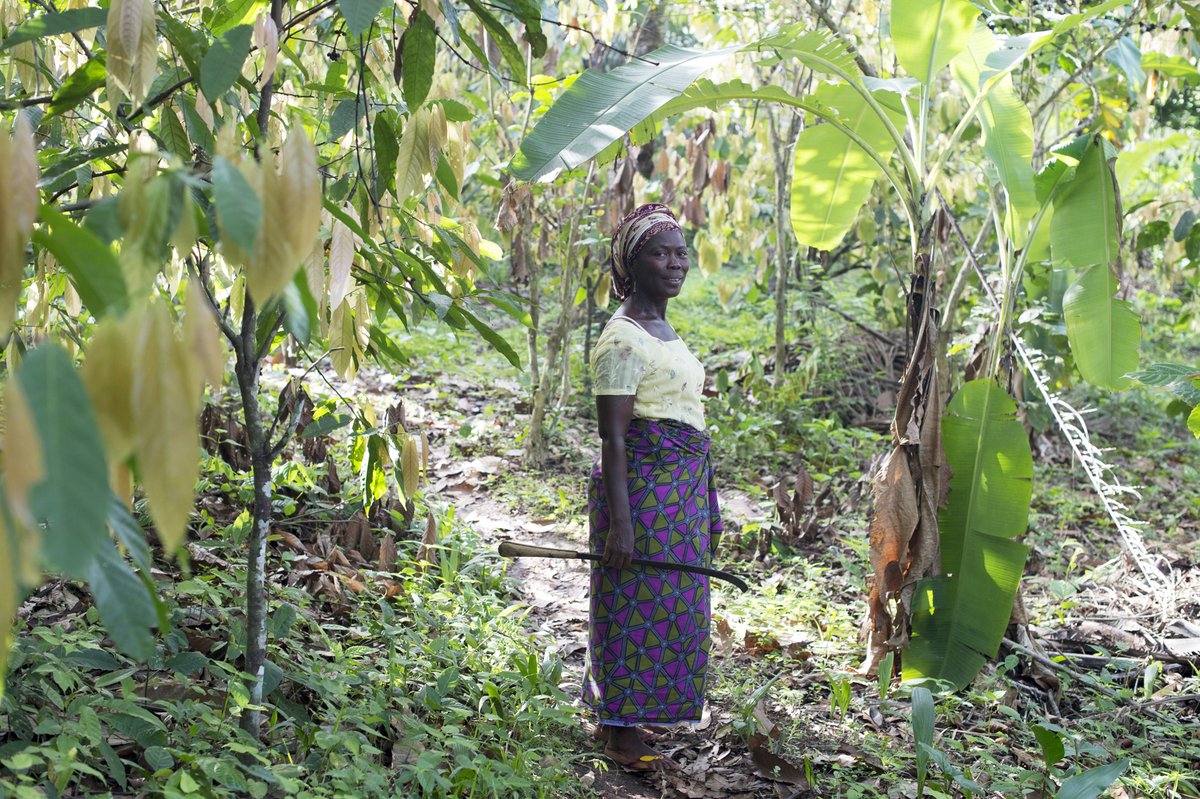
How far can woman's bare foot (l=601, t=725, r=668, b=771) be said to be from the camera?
290 centimetres

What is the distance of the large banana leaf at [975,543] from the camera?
3.36 metres

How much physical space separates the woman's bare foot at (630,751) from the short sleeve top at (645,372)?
949mm

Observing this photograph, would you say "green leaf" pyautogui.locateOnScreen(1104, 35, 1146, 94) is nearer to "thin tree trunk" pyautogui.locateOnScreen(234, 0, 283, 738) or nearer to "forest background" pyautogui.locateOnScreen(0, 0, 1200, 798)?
"forest background" pyautogui.locateOnScreen(0, 0, 1200, 798)

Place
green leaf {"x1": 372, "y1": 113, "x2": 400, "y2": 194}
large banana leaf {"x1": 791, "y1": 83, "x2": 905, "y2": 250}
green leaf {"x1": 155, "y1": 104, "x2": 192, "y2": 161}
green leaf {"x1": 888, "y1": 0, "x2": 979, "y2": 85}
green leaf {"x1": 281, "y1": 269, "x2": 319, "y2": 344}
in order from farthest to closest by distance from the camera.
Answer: large banana leaf {"x1": 791, "y1": 83, "x2": 905, "y2": 250} → green leaf {"x1": 888, "y1": 0, "x2": 979, "y2": 85} → green leaf {"x1": 372, "y1": 113, "x2": 400, "y2": 194} → green leaf {"x1": 155, "y1": 104, "x2": 192, "y2": 161} → green leaf {"x1": 281, "y1": 269, "x2": 319, "y2": 344}

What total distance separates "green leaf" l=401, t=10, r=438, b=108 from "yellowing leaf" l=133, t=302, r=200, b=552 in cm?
120

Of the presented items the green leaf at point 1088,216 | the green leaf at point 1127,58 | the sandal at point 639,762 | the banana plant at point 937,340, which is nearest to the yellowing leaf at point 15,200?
the sandal at point 639,762

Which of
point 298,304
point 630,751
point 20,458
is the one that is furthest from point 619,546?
point 20,458

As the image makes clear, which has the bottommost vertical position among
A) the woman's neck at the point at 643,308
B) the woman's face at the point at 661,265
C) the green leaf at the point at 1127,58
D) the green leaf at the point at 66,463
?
the green leaf at the point at 66,463

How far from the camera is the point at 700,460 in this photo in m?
3.04

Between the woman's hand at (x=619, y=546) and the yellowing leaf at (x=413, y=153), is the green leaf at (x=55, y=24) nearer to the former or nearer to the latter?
the yellowing leaf at (x=413, y=153)

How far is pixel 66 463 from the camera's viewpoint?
2.27ft

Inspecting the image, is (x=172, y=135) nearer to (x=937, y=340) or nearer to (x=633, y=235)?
(x=633, y=235)

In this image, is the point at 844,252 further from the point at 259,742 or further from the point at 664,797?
the point at 259,742

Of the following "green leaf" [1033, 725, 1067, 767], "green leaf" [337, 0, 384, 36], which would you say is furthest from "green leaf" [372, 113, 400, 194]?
"green leaf" [1033, 725, 1067, 767]
